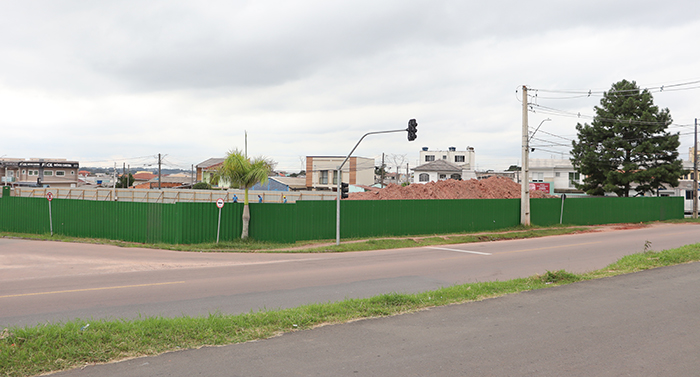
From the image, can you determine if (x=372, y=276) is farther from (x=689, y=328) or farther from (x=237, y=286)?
(x=689, y=328)

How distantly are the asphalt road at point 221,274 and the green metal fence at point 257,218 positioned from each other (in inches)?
84.9

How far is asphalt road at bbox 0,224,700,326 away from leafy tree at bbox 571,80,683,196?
24.9 m

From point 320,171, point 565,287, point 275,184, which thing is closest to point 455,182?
point 565,287

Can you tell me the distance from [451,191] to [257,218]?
2135 centimetres

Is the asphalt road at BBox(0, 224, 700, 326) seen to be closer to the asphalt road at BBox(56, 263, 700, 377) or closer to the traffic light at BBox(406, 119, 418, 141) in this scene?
the asphalt road at BBox(56, 263, 700, 377)

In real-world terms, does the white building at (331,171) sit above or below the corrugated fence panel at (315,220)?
above

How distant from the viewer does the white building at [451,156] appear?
100250 millimetres

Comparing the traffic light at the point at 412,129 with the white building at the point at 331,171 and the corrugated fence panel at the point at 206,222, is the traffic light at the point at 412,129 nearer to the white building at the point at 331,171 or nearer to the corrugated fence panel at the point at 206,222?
the corrugated fence panel at the point at 206,222

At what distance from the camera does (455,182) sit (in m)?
41.1

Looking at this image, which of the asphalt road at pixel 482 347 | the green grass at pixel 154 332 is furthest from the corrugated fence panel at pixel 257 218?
the asphalt road at pixel 482 347

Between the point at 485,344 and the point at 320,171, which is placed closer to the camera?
the point at 485,344

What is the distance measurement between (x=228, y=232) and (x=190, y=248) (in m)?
2.54

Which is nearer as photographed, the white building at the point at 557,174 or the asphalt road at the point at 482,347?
the asphalt road at the point at 482,347

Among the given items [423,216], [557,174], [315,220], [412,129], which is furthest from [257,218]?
[557,174]
